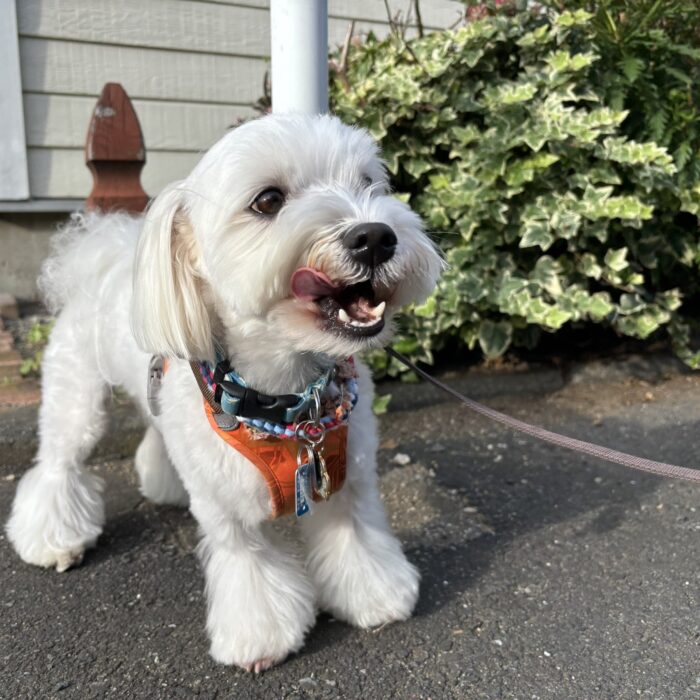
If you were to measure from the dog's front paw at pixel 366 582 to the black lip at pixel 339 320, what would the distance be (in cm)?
94

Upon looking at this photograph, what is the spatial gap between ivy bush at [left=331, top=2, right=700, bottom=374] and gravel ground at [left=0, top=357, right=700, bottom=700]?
2.45 feet

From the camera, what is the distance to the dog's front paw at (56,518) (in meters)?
2.67

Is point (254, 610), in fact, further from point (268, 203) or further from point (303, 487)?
point (268, 203)

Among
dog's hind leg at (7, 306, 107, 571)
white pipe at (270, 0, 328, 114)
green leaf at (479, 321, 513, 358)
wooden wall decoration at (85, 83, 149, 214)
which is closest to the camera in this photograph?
white pipe at (270, 0, 328, 114)

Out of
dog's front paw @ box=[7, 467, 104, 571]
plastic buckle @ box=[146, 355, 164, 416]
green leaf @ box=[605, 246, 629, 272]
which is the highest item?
green leaf @ box=[605, 246, 629, 272]

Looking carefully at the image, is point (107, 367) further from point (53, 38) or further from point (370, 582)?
point (53, 38)

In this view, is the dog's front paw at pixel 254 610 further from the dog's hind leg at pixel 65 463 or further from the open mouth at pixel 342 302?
the open mouth at pixel 342 302

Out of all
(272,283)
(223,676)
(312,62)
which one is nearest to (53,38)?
(312,62)

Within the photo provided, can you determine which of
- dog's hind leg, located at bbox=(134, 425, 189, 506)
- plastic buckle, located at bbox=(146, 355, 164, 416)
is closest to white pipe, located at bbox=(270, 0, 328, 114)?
plastic buckle, located at bbox=(146, 355, 164, 416)

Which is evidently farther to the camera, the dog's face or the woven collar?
the woven collar

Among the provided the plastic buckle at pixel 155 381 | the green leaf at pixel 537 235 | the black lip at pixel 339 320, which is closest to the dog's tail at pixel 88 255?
the plastic buckle at pixel 155 381

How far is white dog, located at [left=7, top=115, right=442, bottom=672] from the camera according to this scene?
1.68 m

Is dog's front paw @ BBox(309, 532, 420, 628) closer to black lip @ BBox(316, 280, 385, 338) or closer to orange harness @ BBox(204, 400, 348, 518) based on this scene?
orange harness @ BBox(204, 400, 348, 518)

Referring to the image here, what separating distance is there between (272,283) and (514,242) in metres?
2.81
